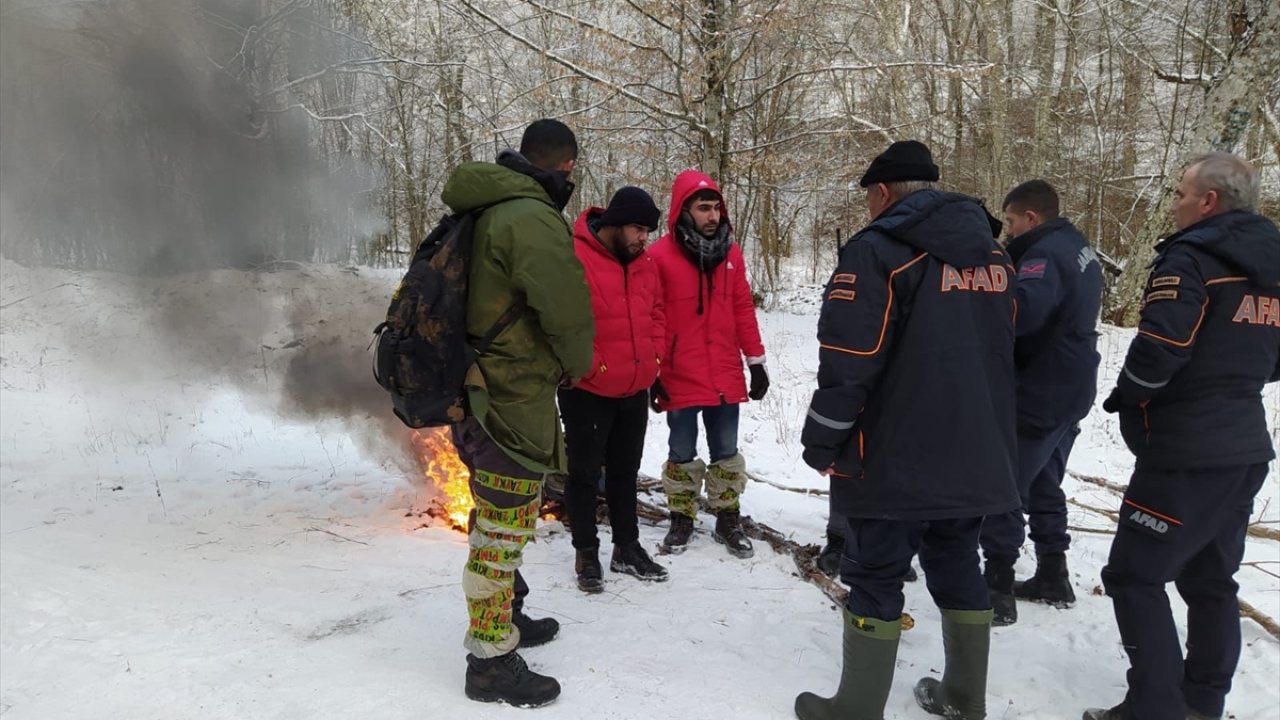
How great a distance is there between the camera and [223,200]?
20.0 feet

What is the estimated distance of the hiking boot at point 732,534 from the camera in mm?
4488

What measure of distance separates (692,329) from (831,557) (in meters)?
1.70

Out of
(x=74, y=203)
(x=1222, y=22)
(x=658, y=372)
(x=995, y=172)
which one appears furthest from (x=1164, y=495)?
(x=1222, y=22)

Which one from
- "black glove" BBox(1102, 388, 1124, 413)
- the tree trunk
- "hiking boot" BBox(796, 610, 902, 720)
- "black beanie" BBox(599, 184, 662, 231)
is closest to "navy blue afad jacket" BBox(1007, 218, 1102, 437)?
"black glove" BBox(1102, 388, 1124, 413)

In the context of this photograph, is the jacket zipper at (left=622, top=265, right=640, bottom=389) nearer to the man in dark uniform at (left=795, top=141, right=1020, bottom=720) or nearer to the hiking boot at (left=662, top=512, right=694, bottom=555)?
the hiking boot at (left=662, top=512, right=694, bottom=555)

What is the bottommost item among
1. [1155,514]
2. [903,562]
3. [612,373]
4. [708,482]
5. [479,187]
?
[708,482]

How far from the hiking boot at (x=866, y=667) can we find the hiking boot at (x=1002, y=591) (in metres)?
1.38

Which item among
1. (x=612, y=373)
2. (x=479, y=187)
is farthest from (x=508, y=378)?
(x=612, y=373)

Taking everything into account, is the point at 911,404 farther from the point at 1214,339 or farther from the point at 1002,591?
the point at 1002,591

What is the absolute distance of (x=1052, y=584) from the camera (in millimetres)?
3963

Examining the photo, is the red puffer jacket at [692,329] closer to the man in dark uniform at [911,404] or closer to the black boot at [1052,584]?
the man in dark uniform at [911,404]

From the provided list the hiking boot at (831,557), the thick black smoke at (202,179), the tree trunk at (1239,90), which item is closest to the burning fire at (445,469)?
the thick black smoke at (202,179)

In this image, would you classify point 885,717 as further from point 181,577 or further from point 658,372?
point 181,577

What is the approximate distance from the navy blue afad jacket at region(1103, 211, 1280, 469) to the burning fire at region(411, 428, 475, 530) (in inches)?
164
